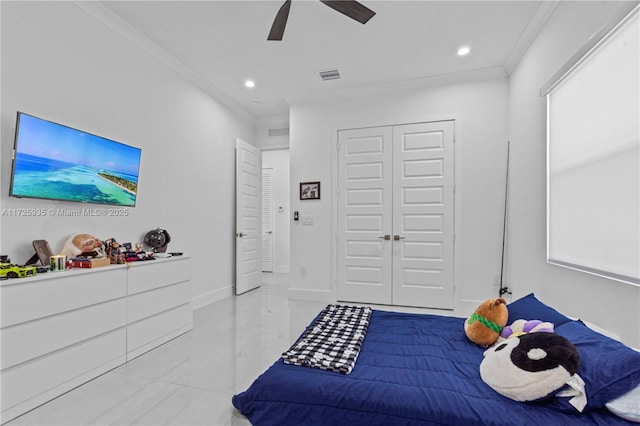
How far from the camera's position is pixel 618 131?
164cm

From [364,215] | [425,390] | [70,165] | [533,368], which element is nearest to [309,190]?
[364,215]

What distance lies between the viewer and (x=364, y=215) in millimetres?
4090

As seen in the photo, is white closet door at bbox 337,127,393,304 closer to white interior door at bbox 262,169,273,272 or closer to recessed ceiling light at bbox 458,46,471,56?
recessed ceiling light at bbox 458,46,471,56

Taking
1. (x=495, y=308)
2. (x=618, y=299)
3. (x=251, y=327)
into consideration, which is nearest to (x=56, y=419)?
(x=251, y=327)

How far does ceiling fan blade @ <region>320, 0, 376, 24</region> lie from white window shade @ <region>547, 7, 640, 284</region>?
1449mm

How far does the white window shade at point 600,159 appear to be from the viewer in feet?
5.03

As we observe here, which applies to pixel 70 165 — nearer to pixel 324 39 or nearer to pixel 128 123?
pixel 128 123

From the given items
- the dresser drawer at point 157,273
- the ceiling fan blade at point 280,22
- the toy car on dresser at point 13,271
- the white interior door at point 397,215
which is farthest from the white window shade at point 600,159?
the toy car on dresser at point 13,271

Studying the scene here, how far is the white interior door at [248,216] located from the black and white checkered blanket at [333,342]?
249 centimetres

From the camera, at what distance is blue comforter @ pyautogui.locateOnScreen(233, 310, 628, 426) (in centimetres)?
119

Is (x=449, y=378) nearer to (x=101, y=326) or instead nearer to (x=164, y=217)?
(x=101, y=326)

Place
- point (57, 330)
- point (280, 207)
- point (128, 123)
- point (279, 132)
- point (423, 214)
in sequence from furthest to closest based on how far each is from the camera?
point (280, 207), point (279, 132), point (423, 214), point (128, 123), point (57, 330)

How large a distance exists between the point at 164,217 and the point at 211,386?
202cm

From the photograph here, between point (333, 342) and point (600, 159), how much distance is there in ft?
6.55
